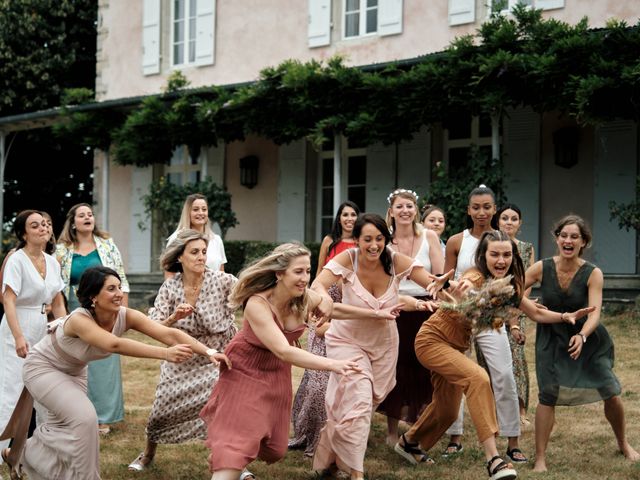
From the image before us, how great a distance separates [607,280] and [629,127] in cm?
241

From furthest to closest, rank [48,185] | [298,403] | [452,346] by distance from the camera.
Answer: [48,185] → [298,403] → [452,346]

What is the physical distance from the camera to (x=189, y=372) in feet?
19.7

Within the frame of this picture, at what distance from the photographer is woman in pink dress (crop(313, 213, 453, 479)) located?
5676 mm

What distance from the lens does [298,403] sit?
267 inches

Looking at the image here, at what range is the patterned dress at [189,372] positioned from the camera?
234 inches

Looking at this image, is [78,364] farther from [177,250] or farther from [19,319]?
[19,319]

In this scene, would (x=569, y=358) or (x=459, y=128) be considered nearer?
(x=569, y=358)

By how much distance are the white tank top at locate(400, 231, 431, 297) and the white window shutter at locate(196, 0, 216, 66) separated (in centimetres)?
1253

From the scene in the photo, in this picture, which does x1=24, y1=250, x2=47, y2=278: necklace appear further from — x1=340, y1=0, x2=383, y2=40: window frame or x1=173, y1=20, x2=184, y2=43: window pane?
x1=173, y1=20, x2=184, y2=43: window pane

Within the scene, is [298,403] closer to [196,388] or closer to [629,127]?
[196,388]

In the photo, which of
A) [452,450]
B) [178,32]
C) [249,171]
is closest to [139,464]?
[452,450]

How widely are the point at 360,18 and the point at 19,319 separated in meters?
11.2

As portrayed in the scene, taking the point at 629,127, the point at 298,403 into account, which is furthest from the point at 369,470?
the point at 629,127

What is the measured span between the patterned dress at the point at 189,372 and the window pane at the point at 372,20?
11093 mm
